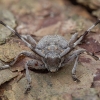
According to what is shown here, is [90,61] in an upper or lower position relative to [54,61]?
lower

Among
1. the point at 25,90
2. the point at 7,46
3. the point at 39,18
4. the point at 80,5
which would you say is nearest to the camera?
the point at 25,90

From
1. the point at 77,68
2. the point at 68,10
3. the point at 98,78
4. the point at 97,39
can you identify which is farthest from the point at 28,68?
the point at 68,10

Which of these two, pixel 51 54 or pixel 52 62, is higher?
pixel 51 54

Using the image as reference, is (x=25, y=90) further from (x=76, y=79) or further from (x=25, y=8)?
(x=25, y=8)

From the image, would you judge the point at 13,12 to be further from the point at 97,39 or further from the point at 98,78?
the point at 98,78

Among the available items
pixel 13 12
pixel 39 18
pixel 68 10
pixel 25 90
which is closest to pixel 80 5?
pixel 68 10

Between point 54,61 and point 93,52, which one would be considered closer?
point 54,61

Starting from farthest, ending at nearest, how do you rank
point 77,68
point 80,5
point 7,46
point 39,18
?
point 80,5
point 39,18
point 7,46
point 77,68
